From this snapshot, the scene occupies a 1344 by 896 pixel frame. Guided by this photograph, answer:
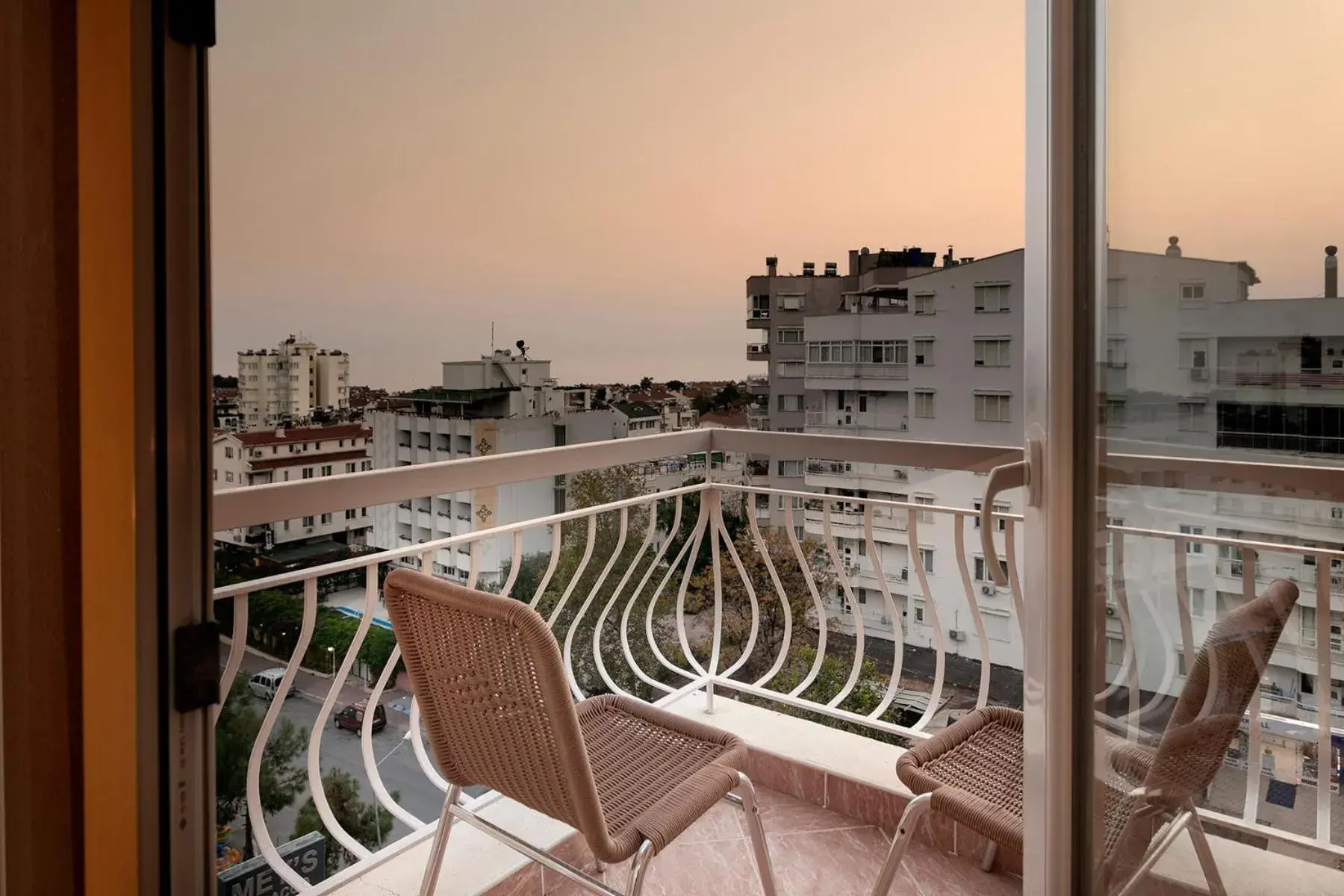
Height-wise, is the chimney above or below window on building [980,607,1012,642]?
above

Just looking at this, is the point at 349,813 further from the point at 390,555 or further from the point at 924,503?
the point at 924,503

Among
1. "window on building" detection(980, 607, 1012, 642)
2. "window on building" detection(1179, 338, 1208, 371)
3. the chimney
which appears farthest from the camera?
"window on building" detection(980, 607, 1012, 642)

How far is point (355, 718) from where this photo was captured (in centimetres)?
228

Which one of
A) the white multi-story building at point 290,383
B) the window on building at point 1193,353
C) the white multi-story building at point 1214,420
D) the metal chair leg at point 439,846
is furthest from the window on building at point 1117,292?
the white multi-story building at point 290,383

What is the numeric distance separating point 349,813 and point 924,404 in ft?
9.36

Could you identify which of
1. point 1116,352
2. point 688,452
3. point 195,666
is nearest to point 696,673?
point 688,452

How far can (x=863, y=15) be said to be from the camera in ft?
11.9

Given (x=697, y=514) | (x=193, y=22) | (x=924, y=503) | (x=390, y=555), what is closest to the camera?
(x=193, y=22)

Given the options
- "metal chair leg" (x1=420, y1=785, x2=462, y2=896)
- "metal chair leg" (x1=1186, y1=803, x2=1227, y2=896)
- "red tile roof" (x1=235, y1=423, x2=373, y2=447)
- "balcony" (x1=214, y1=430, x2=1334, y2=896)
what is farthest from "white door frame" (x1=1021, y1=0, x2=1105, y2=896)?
"red tile roof" (x1=235, y1=423, x2=373, y2=447)

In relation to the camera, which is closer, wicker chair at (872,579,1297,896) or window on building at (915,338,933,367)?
wicker chair at (872,579,1297,896)

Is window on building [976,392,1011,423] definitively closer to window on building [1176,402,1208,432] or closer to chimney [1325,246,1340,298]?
window on building [1176,402,1208,432]

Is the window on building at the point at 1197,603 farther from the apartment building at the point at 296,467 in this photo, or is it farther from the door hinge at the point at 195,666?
the apartment building at the point at 296,467

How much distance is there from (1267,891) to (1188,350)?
0.42m

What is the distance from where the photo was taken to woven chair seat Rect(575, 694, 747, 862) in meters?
1.47
